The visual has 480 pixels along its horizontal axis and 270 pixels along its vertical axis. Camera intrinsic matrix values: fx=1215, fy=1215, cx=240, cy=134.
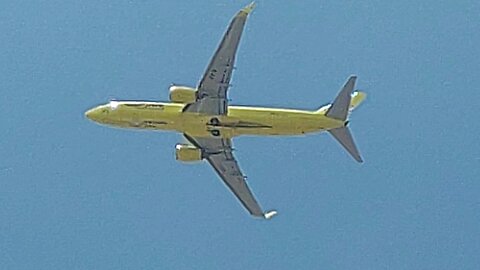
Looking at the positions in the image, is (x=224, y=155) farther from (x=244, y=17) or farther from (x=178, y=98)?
(x=244, y=17)

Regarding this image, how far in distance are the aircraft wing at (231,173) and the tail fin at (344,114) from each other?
12.3 m

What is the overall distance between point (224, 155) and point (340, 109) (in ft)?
46.5

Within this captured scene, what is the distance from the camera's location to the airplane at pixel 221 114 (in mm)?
94750

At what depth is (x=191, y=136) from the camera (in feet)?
331

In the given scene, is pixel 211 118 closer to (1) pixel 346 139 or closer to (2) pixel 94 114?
(2) pixel 94 114

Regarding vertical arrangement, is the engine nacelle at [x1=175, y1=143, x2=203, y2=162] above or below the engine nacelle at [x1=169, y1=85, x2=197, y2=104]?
below

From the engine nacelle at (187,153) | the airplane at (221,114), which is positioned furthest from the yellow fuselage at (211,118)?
the engine nacelle at (187,153)

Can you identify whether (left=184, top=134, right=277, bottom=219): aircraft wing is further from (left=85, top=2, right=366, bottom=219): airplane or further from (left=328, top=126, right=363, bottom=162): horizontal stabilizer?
(left=328, top=126, right=363, bottom=162): horizontal stabilizer

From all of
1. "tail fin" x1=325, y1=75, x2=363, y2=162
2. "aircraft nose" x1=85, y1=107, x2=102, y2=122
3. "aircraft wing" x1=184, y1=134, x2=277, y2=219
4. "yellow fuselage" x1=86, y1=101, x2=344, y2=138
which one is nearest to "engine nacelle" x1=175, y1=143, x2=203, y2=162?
"aircraft wing" x1=184, y1=134, x2=277, y2=219

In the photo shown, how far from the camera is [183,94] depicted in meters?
97.7

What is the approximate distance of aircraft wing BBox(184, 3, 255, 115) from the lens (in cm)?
9194

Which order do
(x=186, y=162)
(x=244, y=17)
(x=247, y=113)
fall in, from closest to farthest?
(x=244, y=17) < (x=247, y=113) < (x=186, y=162)

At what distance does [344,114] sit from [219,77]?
10.3 m

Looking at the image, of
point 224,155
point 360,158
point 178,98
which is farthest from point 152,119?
point 360,158
